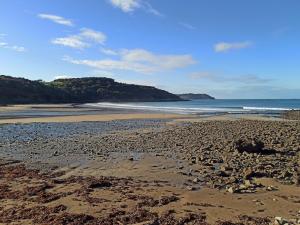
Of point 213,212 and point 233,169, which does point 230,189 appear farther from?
point 233,169

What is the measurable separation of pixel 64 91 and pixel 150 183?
14259cm

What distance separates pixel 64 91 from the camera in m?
151

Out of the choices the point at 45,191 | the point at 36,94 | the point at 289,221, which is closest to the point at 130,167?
the point at 45,191

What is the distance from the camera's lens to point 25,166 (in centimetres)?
1557

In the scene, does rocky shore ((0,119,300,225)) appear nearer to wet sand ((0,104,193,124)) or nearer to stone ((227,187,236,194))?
stone ((227,187,236,194))

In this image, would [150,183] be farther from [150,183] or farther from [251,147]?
[251,147]

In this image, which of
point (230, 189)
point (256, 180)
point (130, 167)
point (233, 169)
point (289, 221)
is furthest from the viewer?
point (130, 167)

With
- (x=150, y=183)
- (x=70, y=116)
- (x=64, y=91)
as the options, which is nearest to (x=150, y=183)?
(x=150, y=183)

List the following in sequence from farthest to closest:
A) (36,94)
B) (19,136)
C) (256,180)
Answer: (36,94), (19,136), (256,180)

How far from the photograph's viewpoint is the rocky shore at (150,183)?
923 centimetres

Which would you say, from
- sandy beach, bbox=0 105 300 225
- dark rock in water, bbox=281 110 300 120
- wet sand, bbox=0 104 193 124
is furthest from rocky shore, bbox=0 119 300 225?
Result: dark rock in water, bbox=281 110 300 120

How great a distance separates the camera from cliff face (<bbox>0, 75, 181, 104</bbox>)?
120 metres

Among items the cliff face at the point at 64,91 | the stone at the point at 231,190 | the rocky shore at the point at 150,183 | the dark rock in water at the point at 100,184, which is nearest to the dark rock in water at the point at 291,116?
the rocky shore at the point at 150,183

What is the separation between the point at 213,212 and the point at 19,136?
774 inches
